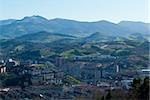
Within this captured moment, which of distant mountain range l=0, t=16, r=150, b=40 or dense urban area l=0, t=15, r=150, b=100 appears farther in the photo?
distant mountain range l=0, t=16, r=150, b=40

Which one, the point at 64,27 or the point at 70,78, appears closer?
the point at 70,78

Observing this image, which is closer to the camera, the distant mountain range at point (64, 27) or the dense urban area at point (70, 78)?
the dense urban area at point (70, 78)

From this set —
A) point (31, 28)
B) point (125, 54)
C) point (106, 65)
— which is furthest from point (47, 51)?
point (31, 28)

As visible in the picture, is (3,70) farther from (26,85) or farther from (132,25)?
(132,25)

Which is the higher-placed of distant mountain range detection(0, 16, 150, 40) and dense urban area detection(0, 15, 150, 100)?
distant mountain range detection(0, 16, 150, 40)

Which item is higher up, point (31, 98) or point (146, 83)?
point (146, 83)

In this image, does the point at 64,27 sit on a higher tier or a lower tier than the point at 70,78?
higher

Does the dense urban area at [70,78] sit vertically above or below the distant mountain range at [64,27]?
below

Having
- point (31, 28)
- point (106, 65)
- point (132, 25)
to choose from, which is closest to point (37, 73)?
point (106, 65)

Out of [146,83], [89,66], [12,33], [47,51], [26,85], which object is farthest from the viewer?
[12,33]

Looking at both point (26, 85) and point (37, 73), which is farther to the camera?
point (37, 73)

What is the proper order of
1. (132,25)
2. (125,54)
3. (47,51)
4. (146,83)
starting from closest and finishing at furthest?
1. (146,83)
2. (125,54)
3. (47,51)
4. (132,25)
